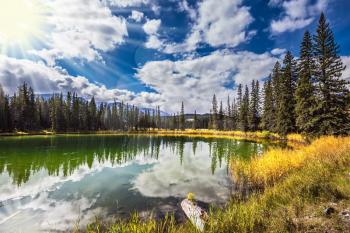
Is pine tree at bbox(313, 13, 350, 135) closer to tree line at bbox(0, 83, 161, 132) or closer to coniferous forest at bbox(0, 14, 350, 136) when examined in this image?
coniferous forest at bbox(0, 14, 350, 136)

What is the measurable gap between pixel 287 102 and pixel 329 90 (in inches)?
513

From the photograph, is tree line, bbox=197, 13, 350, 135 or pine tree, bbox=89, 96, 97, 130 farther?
pine tree, bbox=89, 96, 97, 130

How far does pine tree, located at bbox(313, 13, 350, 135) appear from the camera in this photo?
2216cm

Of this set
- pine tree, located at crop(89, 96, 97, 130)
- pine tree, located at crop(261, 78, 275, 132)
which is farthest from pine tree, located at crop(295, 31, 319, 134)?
pine tree, located at crop(89, 96, 97, 130)

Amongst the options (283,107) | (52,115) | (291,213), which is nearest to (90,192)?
(291,213)

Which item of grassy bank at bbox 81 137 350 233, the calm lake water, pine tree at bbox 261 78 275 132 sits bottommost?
the calm lake water

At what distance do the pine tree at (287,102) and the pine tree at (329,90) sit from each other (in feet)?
36.9

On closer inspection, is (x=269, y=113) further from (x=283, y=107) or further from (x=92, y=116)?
(x=92, y=116)

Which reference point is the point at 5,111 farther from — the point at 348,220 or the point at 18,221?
the point at 348,220

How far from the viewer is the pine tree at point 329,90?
22156 millimetres

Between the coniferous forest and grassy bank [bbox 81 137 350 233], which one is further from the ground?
the coniferous forest

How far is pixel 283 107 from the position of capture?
36000mm

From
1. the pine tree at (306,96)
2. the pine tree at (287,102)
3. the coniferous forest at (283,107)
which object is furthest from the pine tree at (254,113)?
the pine tree at (306,96)

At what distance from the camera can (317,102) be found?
23.8 m
